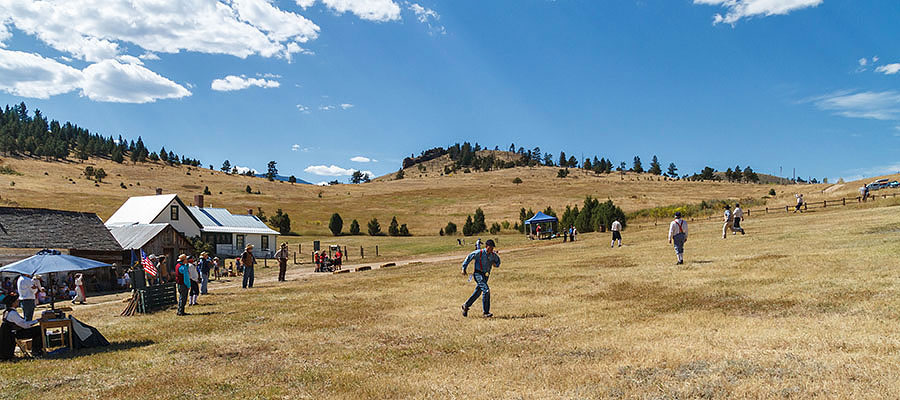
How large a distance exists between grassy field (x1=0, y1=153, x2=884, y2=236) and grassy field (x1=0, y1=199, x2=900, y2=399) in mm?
68743

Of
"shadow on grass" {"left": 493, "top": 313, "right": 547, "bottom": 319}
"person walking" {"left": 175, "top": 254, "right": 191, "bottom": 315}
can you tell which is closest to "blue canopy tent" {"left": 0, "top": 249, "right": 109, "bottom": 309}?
"person walking" {"left": 175, "top": 254, "right": 191, "bottom": 315}

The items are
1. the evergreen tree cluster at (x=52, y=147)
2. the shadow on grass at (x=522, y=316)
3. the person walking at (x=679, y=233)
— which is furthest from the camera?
the evergreen tree cluster at (x=52, y=147)

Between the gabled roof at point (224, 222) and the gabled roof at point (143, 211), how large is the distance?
9.19ft

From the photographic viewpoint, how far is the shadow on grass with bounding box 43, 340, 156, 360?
39.3 feet

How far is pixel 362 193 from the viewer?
152625 mm

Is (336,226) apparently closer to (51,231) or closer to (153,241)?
(153,241)

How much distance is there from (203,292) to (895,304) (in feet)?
75.8

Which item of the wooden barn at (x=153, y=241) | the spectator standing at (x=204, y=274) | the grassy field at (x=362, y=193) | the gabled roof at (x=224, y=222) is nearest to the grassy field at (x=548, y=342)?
the spectator standing at (x=204, y=274)

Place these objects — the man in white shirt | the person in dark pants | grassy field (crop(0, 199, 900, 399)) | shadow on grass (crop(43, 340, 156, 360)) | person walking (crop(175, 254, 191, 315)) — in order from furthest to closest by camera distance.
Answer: person walking (crop(175, 254, 191, 315))
the man in white shirt
shadow on grass (crop(43, 340, 156, 360))
the person in dark pants
grassy field (crop(0, 199, 900, 399))

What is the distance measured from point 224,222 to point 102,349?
50.4 metres

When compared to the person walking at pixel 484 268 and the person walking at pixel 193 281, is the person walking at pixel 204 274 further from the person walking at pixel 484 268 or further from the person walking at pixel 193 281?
the person walking at pixel 484 268

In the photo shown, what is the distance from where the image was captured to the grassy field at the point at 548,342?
8.14m

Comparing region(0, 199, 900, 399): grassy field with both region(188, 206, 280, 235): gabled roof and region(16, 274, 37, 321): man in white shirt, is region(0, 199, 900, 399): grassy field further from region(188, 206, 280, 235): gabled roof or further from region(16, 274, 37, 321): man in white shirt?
region(188, 206, 280, 235): gabled roof

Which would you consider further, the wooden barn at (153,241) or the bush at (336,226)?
the bush at (336,226)
